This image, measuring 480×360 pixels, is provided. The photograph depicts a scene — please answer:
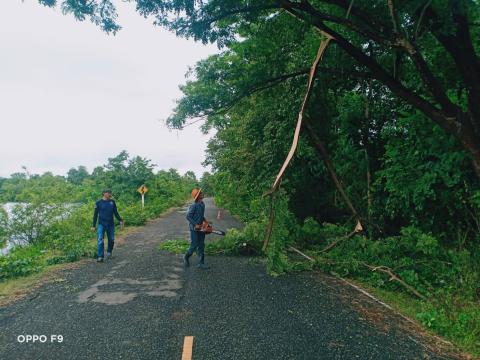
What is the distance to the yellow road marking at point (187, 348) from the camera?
371 cm

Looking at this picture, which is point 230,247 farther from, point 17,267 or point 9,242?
point 9,242

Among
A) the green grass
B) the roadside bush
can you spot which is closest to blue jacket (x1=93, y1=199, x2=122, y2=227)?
the roadside bush

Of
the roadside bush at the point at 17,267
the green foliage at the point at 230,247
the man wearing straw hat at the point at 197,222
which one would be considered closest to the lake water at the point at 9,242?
the roadside bush at the point at 17,267

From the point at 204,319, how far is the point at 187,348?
93 centimetres

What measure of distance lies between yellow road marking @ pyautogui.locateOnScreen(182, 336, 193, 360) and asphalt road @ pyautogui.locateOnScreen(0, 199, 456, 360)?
7cm

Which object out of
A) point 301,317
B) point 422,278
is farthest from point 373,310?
point 422,278

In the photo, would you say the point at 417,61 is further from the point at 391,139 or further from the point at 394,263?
the point at 394,263

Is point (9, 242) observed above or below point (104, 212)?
below

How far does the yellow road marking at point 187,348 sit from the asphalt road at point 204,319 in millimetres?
67

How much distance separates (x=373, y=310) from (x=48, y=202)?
11.4 meters

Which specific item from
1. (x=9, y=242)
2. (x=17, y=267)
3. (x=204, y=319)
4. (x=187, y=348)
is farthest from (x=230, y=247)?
(x=9, y=242)

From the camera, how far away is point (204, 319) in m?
4.82

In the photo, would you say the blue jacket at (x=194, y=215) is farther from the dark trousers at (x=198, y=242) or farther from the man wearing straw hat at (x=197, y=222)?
the dark trousers at (x=198, y=242)

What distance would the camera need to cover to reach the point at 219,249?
10234mm
